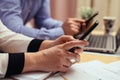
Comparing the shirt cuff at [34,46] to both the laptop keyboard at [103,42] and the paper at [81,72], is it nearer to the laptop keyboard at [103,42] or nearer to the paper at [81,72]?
the paper at [81,72]

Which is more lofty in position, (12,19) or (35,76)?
(12,19)

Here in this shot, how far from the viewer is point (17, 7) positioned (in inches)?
52.1

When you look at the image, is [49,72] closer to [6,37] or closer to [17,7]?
[6,37]

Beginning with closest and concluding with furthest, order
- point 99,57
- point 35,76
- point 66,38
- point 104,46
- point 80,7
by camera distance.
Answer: point 35,76, point 66,38, point 99,57, point 104,46, point 80,7

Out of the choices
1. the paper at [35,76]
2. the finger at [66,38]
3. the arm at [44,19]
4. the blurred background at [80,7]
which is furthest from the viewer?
the blurred background at [80,7]

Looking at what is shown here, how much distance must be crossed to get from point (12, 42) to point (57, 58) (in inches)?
10.6

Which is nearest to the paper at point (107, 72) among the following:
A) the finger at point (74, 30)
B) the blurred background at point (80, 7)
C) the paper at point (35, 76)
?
the paper at point (35, 76)

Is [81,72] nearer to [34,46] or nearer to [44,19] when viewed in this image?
[34,46]

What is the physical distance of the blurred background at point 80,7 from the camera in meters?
2.06

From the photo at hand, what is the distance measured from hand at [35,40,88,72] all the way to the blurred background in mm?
1265

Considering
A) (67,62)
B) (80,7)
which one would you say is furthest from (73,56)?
(80,7)

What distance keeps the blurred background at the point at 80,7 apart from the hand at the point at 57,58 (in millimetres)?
1265

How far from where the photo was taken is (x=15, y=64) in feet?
2.43

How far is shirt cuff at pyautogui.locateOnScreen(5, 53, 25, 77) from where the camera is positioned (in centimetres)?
73
